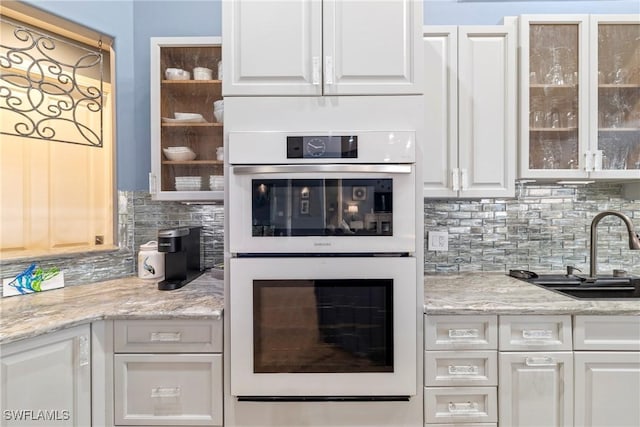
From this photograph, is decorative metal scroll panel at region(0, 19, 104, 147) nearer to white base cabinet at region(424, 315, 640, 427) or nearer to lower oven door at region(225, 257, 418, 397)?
lower oven door at region(225, 257, 418, 397)

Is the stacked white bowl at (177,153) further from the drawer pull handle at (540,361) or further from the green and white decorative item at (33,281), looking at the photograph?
the drawer pull handle at (540,361)

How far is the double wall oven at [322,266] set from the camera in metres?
1.36

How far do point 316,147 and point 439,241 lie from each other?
1093 millimetres

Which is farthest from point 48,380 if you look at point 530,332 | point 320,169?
point 530,332

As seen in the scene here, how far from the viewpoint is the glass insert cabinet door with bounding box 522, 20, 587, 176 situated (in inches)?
68.4

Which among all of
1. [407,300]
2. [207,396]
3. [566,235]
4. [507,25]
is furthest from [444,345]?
[507,25]

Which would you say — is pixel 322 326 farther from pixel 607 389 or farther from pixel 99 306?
pixel 607 389

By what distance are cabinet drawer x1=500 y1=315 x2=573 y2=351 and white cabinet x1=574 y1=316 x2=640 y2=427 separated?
8 centimetres

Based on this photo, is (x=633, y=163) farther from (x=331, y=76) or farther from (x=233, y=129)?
(x=233, y=129)

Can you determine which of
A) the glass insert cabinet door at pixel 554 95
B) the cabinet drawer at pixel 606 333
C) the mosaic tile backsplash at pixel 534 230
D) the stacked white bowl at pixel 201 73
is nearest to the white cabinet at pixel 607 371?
the cabinet drawer at pixel 606 333

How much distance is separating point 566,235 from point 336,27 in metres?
1.80

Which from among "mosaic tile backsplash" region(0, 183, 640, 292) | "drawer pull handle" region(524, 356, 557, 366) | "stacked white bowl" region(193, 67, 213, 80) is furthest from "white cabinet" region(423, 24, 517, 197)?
"stacked white bowl" region(193, 67, 213, 80)

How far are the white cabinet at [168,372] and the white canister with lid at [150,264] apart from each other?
0.56 meters

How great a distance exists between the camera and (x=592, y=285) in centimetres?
181
